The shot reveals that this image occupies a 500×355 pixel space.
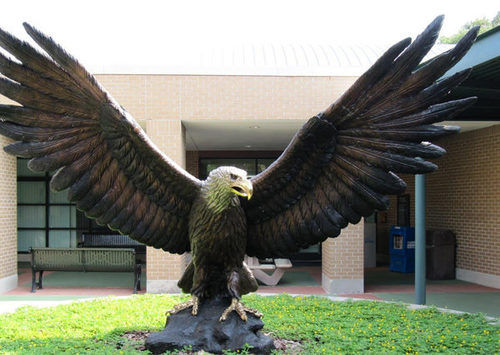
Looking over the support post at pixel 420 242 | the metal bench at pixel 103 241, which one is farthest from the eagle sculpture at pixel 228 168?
the metal bench at pixel 103 241

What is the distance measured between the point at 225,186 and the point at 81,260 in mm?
6817

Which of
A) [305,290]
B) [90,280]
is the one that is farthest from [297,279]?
[90,280]

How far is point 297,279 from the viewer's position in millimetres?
11016

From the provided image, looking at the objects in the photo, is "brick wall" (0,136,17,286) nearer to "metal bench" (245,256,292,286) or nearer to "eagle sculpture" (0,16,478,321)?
"metal bench" (245,256,292,286)

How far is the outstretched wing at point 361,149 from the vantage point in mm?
3404

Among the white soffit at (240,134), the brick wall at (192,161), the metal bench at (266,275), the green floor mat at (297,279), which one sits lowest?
the green floor mat at (297,279)

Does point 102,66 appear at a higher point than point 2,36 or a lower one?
higher

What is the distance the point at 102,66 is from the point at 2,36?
20.1ft

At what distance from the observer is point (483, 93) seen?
6836 mm

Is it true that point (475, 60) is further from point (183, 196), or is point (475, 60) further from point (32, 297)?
point (32, 297)

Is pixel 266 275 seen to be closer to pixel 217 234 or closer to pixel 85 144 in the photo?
pixel 217 234

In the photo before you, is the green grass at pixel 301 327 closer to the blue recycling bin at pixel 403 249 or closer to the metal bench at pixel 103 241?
the blue recycling bin at pixel 403 249

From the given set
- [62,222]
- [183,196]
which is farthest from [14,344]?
[62,222]

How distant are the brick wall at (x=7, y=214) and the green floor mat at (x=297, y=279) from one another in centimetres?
599
